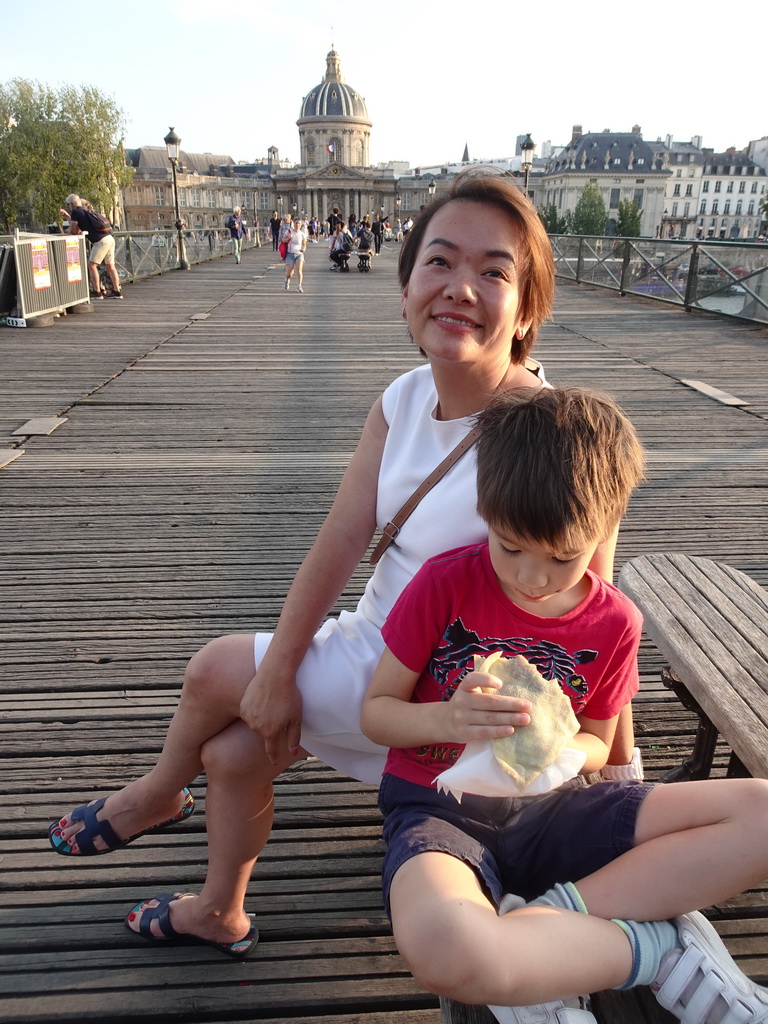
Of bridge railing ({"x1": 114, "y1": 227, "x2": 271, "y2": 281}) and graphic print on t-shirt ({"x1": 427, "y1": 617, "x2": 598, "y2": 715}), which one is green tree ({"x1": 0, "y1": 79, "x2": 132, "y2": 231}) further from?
graphic print on t-shirt ({"x1": 427, "y1": 617, "x2": 598, "y2": 715})

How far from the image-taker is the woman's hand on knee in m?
1.49

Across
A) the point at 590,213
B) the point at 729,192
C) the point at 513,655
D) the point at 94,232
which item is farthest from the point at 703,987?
the point at 729,192

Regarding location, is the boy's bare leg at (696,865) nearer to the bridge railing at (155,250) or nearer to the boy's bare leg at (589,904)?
the boy's bare leg at (589,904)

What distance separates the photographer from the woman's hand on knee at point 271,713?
149 cm

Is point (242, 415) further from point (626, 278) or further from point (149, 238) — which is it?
point (149, 238)

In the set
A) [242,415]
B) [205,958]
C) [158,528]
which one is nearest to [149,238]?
[242,415]

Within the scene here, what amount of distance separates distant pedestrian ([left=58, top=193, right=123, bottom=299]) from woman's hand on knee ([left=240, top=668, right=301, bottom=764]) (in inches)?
467

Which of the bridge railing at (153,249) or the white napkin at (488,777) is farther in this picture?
the bridge railing at (153,249)

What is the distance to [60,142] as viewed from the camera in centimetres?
3891

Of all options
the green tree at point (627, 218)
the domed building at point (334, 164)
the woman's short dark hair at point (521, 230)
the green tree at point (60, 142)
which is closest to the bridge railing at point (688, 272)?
the woman's short dark hair at point (521, 230)

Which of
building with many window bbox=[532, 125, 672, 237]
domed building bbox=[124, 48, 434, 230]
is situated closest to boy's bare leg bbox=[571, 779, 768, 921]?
domed building bbox=[124, 48, 434, 230]

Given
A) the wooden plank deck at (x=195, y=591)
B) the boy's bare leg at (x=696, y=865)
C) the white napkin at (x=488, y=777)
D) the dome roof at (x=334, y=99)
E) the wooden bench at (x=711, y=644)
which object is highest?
the dome roof at (x=334, y=99)

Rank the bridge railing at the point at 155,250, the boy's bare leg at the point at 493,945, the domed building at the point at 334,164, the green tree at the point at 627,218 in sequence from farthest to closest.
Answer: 1. the domed building at the point at 334,164
2. the green tree at the point at 627,218
3. the bridge railing at the point at 155,250
4. the boy's bare leg at the point at 493,945

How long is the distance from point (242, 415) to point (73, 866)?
4.44 m
